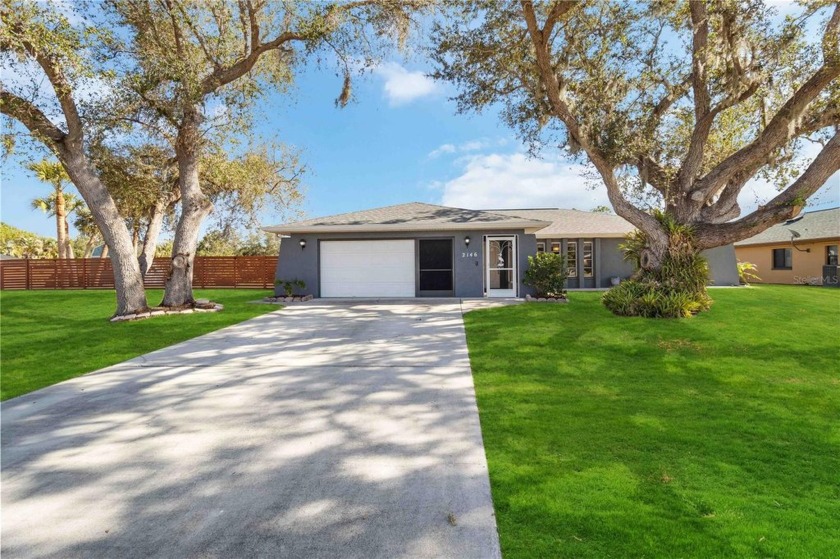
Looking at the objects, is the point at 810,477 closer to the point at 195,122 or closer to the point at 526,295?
the point at 526,295

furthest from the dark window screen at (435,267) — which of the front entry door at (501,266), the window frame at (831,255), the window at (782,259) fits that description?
the window at (782,259)

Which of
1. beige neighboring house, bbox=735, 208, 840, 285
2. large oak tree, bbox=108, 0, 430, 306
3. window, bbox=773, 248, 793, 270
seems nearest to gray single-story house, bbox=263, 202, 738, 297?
large oak tree, bbox=108, 0, 430, 306

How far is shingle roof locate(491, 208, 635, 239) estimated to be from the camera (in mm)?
17453

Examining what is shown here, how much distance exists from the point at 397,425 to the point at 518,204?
20883mm

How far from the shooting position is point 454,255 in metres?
14.1

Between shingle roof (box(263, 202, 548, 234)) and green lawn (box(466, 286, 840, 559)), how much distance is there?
21.1ft

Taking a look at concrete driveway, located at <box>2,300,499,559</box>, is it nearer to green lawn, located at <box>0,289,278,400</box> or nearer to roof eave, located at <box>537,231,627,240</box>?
green lawn, located at <box>0,289,278,400</box>

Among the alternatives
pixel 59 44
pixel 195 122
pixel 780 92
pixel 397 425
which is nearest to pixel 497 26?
pixel 780 92

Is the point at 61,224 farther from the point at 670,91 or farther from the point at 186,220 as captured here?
the point at 670,91

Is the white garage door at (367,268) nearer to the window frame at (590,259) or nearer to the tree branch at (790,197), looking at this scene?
the window frame at (590,259)

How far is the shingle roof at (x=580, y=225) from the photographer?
1745cm

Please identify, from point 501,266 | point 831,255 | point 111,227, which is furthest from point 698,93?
point 831,255

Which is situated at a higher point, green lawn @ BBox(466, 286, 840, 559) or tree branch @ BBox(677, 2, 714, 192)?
tree branch @ BBox(677, 2, 714, 192)

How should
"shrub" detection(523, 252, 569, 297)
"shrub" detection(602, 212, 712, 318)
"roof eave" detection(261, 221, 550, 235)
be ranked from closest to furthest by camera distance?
"shrub" detection(602, 212, 712, 318)
"shrub" detection(523, 252, 569, 297)
"roof eave" detection(261, 221, 550, 235)
